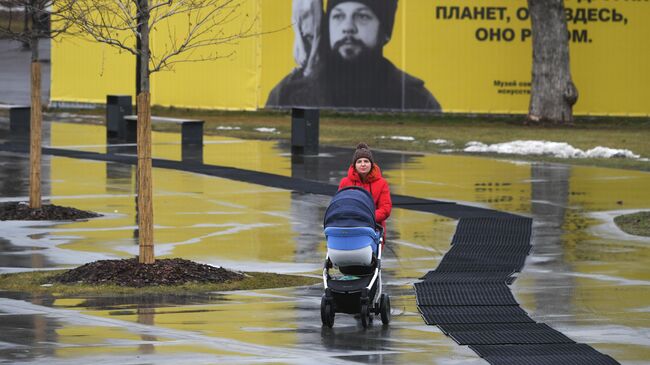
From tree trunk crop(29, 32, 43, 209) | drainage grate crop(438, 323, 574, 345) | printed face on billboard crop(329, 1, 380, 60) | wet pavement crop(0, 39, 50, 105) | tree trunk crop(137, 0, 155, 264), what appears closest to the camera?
drainage grate crop(438, 323, 574, 345)

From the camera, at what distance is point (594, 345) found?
11.2 meters

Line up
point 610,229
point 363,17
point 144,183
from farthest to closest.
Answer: point 363,17 → point 610,229 → point 144,183

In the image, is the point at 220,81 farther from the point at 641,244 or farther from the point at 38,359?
the point at 38,359

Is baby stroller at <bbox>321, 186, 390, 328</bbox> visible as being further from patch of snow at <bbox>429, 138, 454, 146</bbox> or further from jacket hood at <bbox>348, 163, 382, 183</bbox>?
patch of snow at <bbox>429, 138, 454, 146</bbox>

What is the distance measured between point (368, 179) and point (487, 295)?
1.70 metres

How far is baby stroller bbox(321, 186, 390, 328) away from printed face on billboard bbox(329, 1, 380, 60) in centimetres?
2988

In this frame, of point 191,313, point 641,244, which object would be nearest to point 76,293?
point 191,313

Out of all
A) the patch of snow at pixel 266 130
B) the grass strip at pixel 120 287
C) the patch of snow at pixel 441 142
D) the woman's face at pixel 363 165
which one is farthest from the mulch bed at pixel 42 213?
the patch of snow at pixel 266 130

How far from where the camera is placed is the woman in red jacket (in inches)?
505

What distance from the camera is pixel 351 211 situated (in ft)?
39.4

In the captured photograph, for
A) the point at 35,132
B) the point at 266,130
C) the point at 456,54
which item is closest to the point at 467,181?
the point at 35,132

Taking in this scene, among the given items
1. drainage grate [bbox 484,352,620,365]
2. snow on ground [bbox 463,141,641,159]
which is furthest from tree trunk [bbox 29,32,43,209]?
snow on ground [bbox 463,141,641,159]

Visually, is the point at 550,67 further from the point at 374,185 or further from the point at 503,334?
the point at 503,334

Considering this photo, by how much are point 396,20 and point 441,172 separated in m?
16.2
